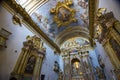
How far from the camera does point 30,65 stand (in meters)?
7.55

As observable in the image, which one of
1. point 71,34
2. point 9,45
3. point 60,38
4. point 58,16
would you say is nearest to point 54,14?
point 58,16

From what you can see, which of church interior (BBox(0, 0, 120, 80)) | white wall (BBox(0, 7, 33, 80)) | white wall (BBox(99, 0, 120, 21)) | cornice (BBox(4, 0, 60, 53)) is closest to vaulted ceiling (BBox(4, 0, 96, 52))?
A: church interior (BBox(0, 0, 120, 80))

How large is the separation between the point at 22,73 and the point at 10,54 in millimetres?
1373

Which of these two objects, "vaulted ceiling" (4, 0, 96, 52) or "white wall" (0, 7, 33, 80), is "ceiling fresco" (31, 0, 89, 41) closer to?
"vaulted ceiling" (4, 0, 96, 52)

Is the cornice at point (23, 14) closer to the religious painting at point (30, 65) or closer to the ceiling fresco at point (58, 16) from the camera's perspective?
the ceiling fresco at point (58, 16)

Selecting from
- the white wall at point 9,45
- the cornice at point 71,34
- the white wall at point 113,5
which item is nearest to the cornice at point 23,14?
the white wall at point 9,45

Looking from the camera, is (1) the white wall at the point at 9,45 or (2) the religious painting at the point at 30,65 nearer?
(1) the white wall at the point at 9,45

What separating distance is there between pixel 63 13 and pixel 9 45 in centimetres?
674

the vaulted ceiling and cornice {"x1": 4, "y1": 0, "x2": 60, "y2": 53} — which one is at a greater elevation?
the vaulted ceiling

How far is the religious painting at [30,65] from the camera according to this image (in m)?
7.20

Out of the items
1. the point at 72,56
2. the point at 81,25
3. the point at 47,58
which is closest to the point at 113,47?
the point at 47,58

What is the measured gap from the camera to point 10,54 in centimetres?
611

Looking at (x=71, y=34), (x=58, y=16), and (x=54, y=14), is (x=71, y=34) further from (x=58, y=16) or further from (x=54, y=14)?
(x=54, y=14)

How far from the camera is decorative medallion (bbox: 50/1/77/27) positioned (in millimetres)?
10570
